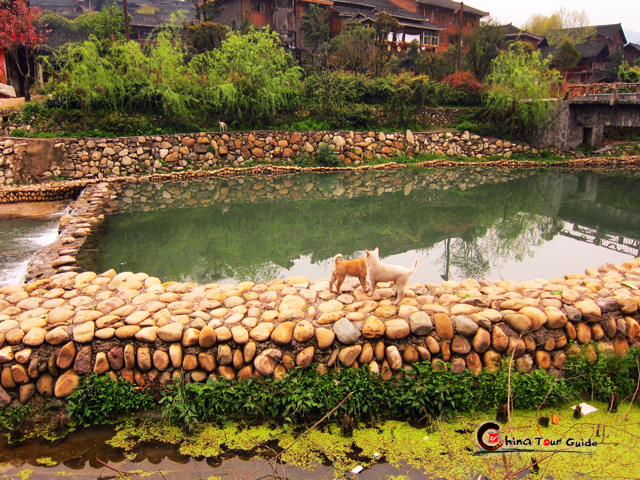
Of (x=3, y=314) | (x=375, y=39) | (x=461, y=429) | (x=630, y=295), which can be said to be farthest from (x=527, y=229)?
(x=375, y=39)

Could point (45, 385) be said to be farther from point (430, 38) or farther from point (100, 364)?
point (430, 38)

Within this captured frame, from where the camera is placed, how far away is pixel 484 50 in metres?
25.6

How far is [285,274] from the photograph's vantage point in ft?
23.0

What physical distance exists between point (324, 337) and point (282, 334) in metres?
0.38

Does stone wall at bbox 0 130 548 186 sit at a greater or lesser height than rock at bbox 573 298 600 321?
greater

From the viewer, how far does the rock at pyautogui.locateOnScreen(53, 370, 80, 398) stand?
4031 mm

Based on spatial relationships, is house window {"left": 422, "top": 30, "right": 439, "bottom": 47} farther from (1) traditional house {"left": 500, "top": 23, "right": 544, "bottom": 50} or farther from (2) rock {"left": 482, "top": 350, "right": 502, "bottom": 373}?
(2) rock {"left": 482, "top": 350, "right": 502, "bottom": 373}

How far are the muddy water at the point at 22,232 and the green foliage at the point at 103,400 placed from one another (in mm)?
3702

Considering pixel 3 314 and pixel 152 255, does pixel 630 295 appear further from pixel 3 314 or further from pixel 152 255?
pixel 152 255

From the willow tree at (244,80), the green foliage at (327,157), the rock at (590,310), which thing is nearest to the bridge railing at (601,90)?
the green foliage at (327,157)

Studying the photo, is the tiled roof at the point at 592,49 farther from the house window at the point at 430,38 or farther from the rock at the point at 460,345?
the rock at the point at 460,345

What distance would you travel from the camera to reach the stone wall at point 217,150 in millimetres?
15422

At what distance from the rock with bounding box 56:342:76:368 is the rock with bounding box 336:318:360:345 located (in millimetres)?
2366

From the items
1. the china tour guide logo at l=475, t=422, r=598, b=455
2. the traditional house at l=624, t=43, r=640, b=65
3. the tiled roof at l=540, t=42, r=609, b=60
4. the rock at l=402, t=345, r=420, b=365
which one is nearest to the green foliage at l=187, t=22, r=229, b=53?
the rock at l=402, t=345, r=420, b=365
